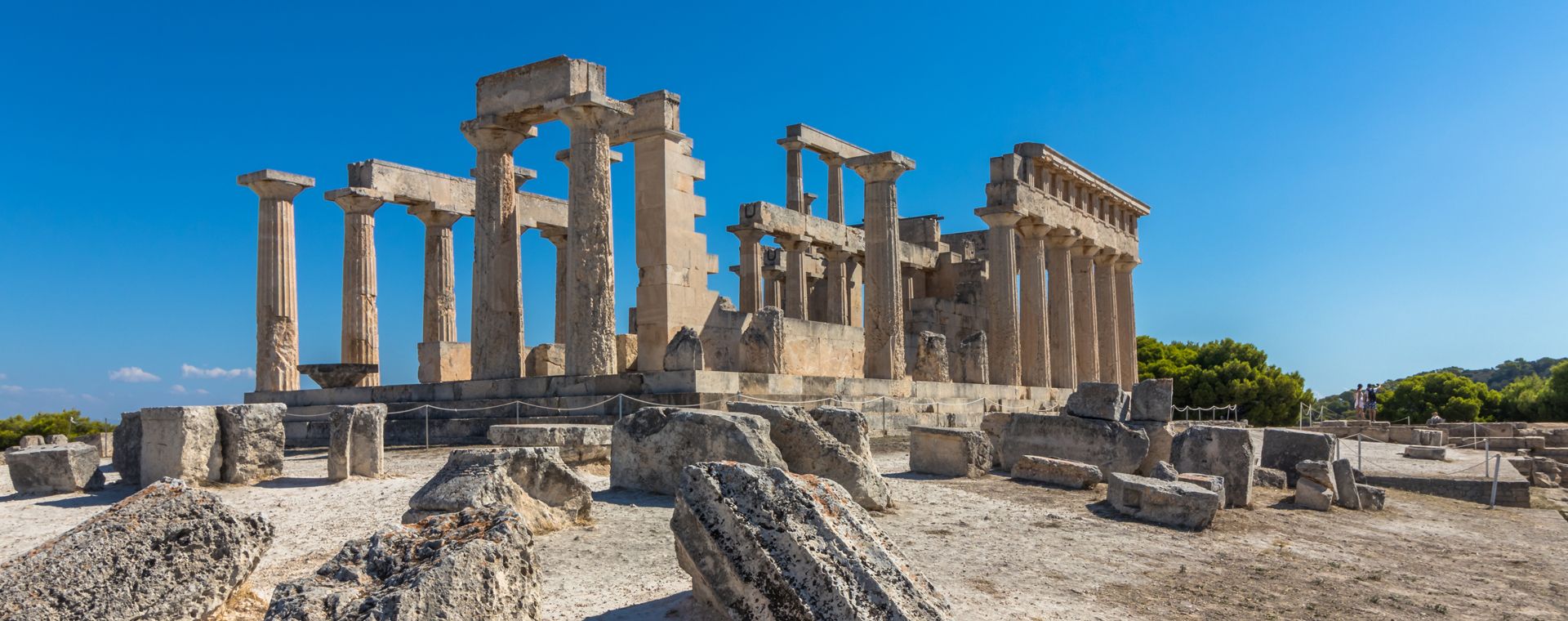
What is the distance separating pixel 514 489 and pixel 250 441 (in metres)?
4.50

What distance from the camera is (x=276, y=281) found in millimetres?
22438

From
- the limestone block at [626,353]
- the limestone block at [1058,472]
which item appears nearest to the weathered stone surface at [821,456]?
the limestone block at [1058,472]

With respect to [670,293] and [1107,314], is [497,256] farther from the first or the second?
[1107,314]

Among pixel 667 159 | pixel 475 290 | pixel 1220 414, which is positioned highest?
pixel 667 159

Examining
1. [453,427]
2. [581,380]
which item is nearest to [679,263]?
[581,380]

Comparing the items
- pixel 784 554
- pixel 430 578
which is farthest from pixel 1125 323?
pixel 430 578

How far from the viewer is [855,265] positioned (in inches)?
1305

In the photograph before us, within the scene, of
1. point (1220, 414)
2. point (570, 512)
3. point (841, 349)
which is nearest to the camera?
point (570, 512)

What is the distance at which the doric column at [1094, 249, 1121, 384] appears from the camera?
31.7 meters

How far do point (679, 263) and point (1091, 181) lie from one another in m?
14.7

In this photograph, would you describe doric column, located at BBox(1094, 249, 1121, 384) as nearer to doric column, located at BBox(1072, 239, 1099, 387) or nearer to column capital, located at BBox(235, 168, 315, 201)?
doric column, located at BBox(1072, 239, 1099, 387)

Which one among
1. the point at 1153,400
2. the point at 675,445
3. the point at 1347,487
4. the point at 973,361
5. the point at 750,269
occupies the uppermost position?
the point at 750,269

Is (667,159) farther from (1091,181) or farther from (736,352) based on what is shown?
Result: (1091,181)

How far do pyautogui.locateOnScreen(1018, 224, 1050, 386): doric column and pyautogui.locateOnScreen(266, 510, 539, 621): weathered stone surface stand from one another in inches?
919
